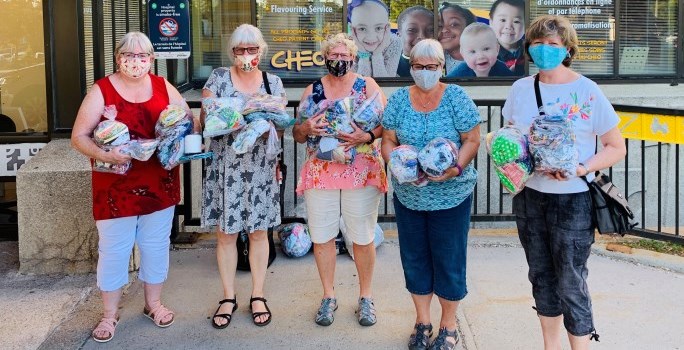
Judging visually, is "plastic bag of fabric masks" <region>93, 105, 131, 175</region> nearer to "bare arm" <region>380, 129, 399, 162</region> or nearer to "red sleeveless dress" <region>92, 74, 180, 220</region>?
"red sleeveless dress" <region>92, 74, 180, 220</region>

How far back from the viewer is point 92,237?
5.02 meters

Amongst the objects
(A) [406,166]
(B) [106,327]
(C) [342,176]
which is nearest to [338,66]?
(C) [342,176]

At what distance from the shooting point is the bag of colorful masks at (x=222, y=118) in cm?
388

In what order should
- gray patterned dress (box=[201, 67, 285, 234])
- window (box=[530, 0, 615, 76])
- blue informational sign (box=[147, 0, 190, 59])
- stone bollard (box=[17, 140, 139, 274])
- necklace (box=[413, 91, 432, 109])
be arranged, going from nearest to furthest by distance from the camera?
necklace (box=[413, 91, 432, 109])
gray patterned dress (box=[201, 67, 285, 234])
stone bollard (box=[17, 140, 139, 274])
blue informational sign (box=[147, 0, 190, 59])
window (box=[530, 0, 615, 76])

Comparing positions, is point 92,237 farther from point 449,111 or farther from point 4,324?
point 449,111

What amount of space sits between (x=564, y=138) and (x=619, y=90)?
19.3 ft

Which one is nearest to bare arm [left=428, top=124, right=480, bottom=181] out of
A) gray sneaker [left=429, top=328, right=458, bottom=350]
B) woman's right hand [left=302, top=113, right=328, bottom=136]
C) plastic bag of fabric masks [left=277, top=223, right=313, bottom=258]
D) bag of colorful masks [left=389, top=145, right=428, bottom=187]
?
bag of colorful masks [left=389, top=145, right=428, bottom=187]

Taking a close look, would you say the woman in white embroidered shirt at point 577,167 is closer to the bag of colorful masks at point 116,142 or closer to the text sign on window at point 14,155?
the bag of colorful masks at point 116,142

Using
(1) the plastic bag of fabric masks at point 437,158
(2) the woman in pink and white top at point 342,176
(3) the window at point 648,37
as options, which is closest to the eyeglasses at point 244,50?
(2) the woman in pink and white top at point 342,176

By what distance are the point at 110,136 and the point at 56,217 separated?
157 cm

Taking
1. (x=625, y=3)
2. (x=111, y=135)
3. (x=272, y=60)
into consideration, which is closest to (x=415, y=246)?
(x=111, y=135)

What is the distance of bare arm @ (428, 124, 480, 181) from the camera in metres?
3.55

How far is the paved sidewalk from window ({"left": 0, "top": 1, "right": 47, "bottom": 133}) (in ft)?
5.47

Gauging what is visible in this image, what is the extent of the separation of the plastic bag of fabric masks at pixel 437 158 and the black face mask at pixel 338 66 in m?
0.79
